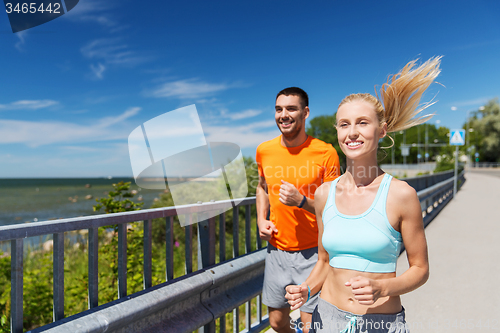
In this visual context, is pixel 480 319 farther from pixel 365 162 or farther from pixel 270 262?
pixel 365 162

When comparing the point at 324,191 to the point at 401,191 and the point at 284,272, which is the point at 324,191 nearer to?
the point at 401,191

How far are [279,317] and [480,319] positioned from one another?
257 cm

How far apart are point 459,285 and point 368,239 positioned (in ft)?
14.7

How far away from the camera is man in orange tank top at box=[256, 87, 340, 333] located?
9.07ft

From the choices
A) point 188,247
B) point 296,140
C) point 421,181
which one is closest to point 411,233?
point 296,140

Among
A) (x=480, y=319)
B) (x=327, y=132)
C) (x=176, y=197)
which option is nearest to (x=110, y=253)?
(x=176, y=197)

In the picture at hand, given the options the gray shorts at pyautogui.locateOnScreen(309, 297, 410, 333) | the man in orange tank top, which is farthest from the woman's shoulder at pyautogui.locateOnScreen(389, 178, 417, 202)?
the man in orange tank top

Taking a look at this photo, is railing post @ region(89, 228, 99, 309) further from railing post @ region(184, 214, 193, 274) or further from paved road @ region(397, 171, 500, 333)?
paved road @ region(397, 171, 500, 333)

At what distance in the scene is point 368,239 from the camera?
1.63 metres

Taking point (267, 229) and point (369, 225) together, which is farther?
point (267, 229)

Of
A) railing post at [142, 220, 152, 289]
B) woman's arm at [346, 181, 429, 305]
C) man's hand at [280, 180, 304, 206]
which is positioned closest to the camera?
woman's arm at [346, 181, 429, 305]

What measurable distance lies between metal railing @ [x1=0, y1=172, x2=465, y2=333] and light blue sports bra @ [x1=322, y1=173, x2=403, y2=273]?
1243 millimetres

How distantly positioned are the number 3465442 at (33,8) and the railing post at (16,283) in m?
3.49

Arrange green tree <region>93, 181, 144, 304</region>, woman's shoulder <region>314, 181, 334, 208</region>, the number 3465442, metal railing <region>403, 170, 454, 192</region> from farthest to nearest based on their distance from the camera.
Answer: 1. metal railing <region>403, 170, 454, 192</region>
2. green tree <region>93, 181, 144, 304</region>
3. the number 3465442
4. woman's shoulder <region>314, 181, 334, 208</region>
